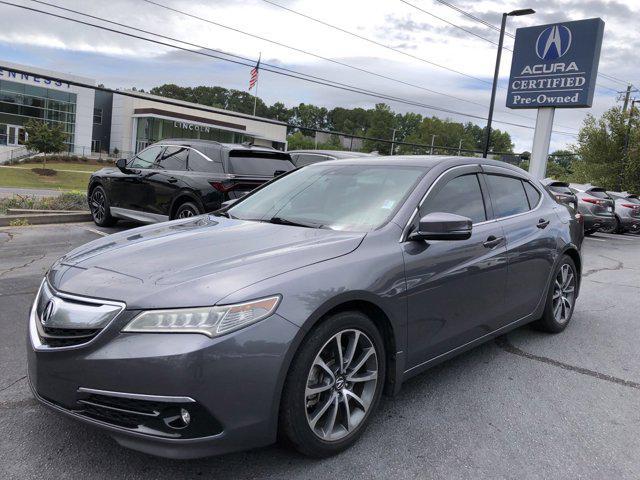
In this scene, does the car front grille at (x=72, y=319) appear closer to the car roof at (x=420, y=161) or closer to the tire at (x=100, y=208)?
the car roof at (x=420, y=161)

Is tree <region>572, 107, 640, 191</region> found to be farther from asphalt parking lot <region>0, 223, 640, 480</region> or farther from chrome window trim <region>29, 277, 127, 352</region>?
chrome window trim <region>29, 277, 127, 352</region>

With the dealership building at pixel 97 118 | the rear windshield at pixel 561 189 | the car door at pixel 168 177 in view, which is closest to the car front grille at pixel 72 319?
the car door at pixel 168 177

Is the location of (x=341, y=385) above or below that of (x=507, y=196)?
below

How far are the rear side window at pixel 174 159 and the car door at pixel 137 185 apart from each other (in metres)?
0.18

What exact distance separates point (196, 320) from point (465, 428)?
185 centimetres

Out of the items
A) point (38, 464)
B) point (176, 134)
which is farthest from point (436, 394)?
point (176, 134)

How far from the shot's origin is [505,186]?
14.6 ft

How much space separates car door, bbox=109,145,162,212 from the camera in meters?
9.27

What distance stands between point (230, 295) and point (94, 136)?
73.6 meters

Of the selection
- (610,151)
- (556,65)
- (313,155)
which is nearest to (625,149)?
(610,151)

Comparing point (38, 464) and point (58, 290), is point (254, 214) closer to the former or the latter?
point (58, 290)

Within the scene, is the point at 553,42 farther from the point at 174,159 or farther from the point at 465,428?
the point at 465,428

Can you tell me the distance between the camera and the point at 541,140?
19938mm

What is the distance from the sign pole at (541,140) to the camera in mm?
19852
